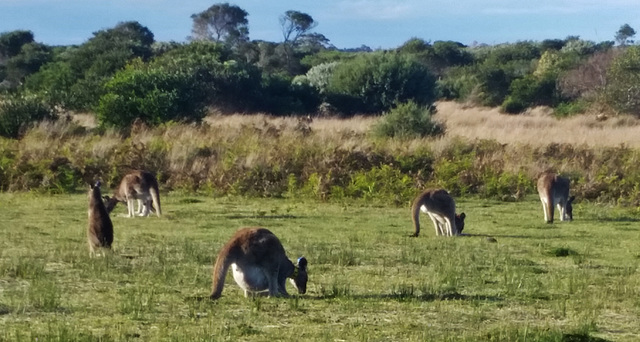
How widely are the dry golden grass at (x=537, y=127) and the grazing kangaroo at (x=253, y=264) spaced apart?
20.5 metres

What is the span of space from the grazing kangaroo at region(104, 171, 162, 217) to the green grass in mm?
638

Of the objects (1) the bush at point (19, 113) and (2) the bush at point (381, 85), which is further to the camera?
(2) the bush at point (381, 85)

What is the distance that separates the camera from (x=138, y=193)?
20250 mm

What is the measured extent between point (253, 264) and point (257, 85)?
4181 centimetres

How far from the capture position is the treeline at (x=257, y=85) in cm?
3641

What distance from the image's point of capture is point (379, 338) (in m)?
9.34

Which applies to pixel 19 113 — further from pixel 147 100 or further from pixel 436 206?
pixel 436 206

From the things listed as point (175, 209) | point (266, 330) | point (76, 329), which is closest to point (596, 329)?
point (266, 330)

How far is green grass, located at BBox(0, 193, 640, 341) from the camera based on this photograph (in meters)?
9.65

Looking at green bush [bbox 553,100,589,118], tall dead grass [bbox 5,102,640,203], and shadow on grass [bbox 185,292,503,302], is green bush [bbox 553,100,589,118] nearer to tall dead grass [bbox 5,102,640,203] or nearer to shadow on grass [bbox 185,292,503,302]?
tall dead grass [bbox 5,102,640,203]

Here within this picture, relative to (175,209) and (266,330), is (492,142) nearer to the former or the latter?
(175,209)

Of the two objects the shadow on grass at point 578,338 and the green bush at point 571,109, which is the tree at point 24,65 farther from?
the shadow on grass at point 578,338

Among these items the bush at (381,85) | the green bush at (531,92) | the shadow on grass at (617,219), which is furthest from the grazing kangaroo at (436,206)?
the green bush at (531,92)

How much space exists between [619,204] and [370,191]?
5581mm
